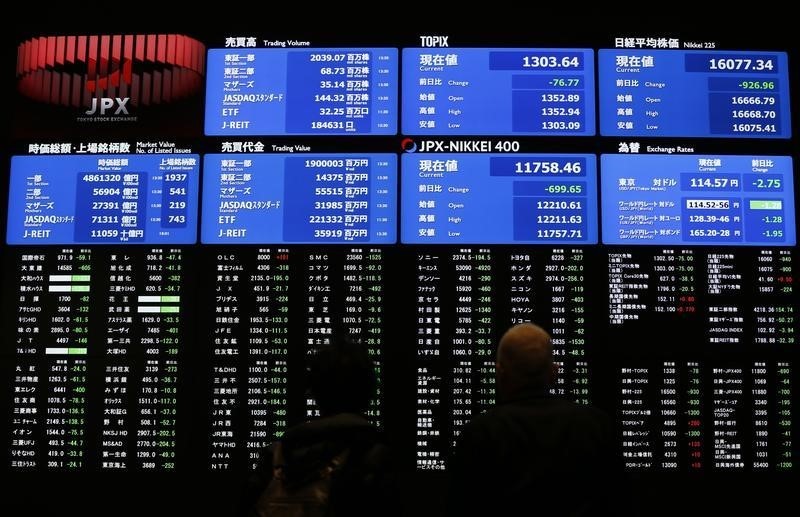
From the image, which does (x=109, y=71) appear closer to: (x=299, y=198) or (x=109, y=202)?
(x=109, y=202)

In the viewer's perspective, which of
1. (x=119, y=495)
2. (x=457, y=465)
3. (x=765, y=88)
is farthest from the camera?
(x=765, y=88)

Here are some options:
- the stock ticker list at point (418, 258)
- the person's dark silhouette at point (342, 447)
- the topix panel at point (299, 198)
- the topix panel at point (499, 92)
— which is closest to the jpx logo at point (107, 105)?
the stock ticker list at point (418, 258)

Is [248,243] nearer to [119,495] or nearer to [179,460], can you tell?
[179,460]

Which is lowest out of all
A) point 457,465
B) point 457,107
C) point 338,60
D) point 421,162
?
point 457,465

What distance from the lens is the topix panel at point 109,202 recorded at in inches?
168

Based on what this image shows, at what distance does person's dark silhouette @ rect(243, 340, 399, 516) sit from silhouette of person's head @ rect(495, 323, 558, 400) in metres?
0.41

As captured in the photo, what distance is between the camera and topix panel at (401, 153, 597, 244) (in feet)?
13.8

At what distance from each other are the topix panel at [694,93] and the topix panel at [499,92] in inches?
5.8

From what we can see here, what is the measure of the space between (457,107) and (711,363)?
1.87 meters

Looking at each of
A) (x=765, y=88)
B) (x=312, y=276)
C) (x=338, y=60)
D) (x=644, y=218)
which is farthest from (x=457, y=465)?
(x=765, y=88)

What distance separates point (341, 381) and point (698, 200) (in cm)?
273

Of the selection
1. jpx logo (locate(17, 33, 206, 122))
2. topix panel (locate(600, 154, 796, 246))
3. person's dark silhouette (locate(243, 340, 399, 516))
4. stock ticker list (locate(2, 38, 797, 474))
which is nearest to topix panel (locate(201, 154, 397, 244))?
stock ticker list (locate(2, 38, 797, 474))

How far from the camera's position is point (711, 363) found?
13.5 feet

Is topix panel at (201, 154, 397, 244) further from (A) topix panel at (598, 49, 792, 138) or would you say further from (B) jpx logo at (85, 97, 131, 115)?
(A) topix panel at (598, 49, 792, 138)
